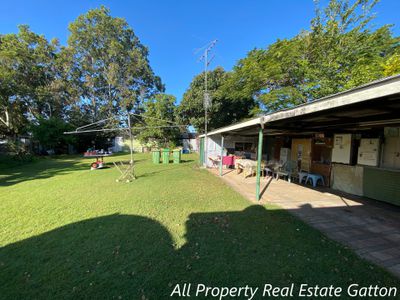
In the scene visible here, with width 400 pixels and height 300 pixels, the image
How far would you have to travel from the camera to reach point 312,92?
885 cm

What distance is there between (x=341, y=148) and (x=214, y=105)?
11.7 metres

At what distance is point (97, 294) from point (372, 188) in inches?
272

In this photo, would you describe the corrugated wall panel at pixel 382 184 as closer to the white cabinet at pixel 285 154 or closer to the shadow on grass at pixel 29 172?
the white cabinet at pixel 285 154

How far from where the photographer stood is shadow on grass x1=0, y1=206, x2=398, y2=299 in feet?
6.79

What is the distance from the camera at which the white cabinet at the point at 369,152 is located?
17.1 ft

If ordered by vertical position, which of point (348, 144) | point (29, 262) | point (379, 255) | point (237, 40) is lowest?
point (29, 262)

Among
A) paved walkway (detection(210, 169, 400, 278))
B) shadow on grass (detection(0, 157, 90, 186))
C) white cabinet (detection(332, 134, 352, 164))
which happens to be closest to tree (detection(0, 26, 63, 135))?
shadow on grass (detection(0, 157, 90, 186))

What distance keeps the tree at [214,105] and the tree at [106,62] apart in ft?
38.9

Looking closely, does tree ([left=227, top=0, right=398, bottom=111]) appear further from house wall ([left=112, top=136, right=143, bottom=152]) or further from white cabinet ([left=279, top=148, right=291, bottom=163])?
house wall ([left=112, top=136, right=143, bottom=152])

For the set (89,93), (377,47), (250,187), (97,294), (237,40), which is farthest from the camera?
(89,93)

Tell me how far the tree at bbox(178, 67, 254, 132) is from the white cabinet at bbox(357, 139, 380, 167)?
10880mm

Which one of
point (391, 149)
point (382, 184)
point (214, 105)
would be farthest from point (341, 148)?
point (214, 105)

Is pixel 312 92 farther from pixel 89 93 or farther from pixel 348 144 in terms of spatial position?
pixel 89 93

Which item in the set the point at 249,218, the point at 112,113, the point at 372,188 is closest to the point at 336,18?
the point at 372,188
